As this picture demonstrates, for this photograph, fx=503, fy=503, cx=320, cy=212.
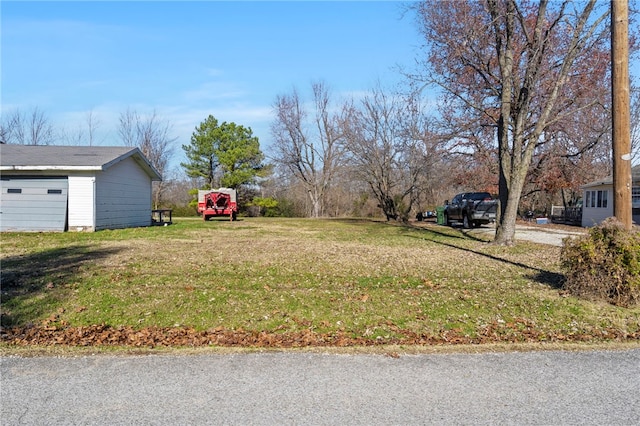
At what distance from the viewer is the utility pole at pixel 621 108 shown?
8125mm

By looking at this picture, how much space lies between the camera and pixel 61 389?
14.2ft

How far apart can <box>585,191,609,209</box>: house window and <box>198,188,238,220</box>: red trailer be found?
21.5 m

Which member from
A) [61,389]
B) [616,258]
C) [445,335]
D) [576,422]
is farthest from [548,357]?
[61,389]

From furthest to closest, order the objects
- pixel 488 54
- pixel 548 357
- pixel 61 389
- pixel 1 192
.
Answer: pixel 1 192 < pixel 488 54 < pixel 548 357 < pixel 61 389

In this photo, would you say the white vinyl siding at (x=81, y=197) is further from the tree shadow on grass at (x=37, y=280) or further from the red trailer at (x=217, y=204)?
the red trailer at (x=217, y=204)

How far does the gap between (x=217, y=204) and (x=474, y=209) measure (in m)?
15.3

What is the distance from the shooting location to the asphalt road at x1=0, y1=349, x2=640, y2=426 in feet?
12.5

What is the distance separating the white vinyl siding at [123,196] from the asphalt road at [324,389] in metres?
16.3

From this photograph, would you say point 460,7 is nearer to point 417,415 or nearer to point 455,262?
point 455,262

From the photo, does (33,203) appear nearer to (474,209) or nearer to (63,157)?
(63,157)

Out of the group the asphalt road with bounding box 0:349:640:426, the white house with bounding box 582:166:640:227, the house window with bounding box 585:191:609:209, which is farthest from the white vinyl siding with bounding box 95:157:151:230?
the house window with bounding box 585:191:609:209

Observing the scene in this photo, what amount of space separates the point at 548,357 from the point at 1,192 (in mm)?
20162

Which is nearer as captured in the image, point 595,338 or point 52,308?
point 595,338

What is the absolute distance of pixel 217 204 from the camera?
3114cm
